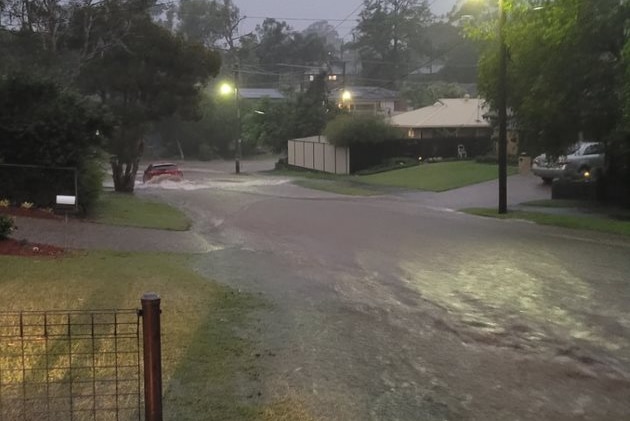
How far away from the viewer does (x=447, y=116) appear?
60656 millimetres

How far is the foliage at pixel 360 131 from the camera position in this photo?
52.3m

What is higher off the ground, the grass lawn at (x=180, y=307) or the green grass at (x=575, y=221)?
the grass lawn at (x=180, y=307)

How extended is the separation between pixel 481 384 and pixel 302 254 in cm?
846

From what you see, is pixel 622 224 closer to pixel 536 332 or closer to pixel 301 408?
pixel 536 332

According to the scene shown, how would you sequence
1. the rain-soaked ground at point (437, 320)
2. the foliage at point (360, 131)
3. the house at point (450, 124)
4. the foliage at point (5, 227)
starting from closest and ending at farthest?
the rain-soaked ground at point (437, 320) < the foliage at point (5, 227) < the foliage at point (360, 131) < the house at point (450, 124)

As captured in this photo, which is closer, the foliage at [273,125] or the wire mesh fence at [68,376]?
the wire mesh fence at [68,376]

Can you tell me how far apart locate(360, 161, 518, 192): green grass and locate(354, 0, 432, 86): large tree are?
68394 millimetres

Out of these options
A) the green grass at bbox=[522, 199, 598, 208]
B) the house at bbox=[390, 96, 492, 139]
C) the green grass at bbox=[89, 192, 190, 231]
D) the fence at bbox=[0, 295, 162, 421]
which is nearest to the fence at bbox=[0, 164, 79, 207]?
the green grass at bbox=[89, 192, 190, 231]

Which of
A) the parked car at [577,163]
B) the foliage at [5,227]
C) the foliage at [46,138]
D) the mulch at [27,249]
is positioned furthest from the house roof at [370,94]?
the foliage at [5,227]

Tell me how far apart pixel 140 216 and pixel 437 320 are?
45.0 feet

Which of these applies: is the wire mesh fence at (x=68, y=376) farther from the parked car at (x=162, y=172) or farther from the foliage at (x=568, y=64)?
the parked car at (x=162, y=172)

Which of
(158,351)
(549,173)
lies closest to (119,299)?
(158,351)

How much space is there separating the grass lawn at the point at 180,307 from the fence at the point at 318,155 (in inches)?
1560

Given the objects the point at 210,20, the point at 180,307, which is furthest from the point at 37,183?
the point at 210,20
